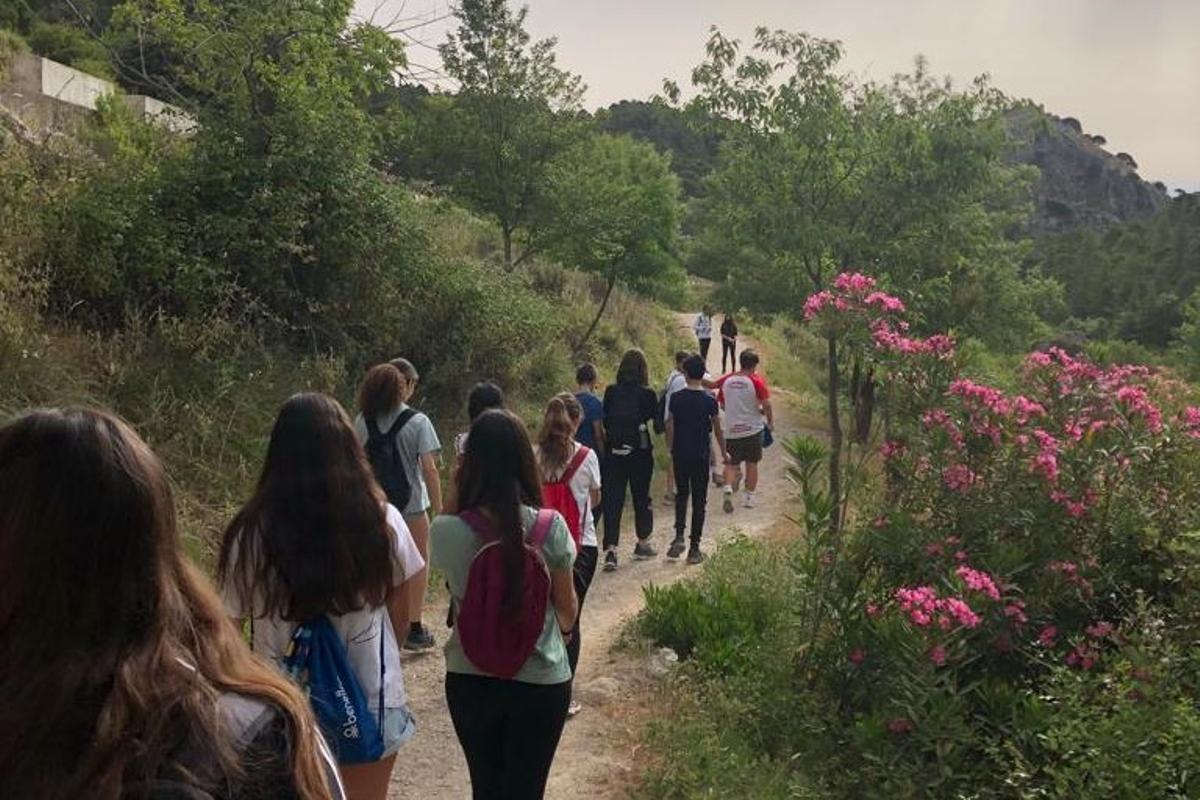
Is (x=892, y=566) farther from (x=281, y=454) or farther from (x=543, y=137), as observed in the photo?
(x=543, y=137)

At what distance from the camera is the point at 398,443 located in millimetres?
5648

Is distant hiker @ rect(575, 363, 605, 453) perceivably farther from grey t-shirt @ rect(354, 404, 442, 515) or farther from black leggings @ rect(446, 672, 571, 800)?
black leggings @ rect(446, 672, 571, 800)

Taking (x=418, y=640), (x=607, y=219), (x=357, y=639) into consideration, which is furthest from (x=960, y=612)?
(x=607, y=219)

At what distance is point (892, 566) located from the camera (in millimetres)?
5457

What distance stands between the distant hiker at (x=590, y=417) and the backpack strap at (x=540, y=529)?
15.7 ft

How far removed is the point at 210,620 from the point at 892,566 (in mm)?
4596

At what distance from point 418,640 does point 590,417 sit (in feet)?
8.23

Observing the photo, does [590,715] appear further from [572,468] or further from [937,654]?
[937,654]

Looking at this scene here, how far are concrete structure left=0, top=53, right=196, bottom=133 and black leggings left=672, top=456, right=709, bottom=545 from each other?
259 inches

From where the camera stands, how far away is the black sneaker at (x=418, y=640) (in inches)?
259

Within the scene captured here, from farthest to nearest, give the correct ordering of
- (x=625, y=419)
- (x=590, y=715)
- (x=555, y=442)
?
1. (x=625, y=419)
2. (x=590, y=715)
3. (x=555, y=442)

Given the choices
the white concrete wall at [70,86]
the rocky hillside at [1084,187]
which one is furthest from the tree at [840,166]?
the rocky hillside at [1084,187]

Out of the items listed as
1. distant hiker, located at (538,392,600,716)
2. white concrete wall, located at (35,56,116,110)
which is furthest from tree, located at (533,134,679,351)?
distant hiker, located at (538,392,600,716)

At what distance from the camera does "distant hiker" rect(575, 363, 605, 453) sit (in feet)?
27.2
